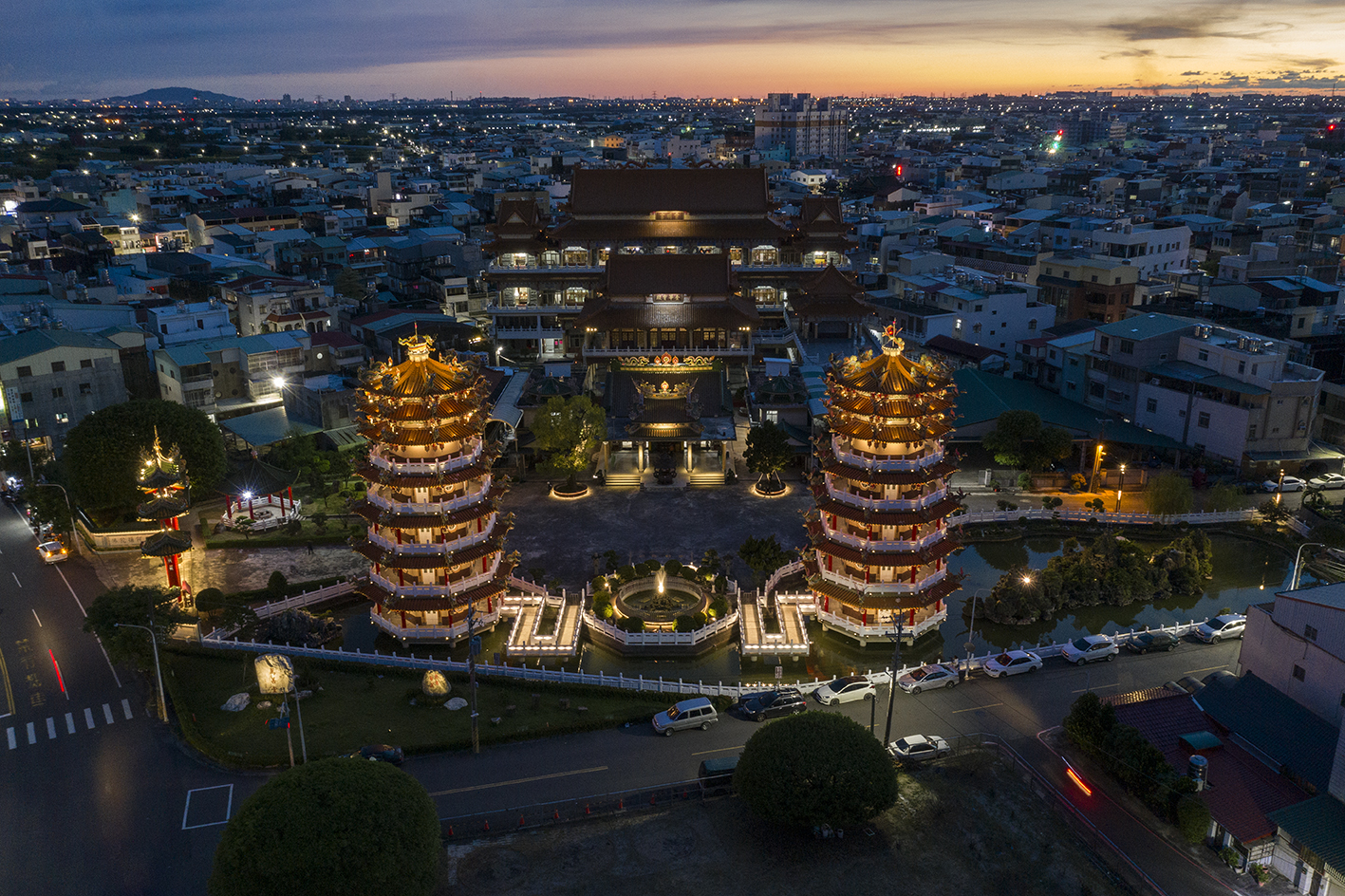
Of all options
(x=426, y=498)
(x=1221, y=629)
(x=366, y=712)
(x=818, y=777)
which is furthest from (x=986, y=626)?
(x=366, y=712)

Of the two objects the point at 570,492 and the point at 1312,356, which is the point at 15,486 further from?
the point at 1312,356

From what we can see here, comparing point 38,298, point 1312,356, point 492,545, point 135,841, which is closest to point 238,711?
point 135,841

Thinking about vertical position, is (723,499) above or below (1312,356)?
below

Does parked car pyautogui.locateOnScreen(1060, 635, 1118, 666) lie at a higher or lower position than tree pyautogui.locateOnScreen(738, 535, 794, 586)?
lower

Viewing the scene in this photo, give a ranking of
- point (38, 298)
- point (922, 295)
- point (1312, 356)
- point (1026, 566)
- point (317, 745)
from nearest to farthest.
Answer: point (317, 745), point (1026, 566), point (1312, 356), point (38, 298), point (922, 295)

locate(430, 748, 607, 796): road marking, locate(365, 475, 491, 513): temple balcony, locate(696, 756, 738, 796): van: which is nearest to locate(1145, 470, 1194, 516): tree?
locate(696, 756, 738, 796): van

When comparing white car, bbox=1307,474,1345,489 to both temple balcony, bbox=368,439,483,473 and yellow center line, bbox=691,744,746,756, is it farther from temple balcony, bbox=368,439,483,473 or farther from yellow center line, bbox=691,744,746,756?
temple balcony, bbox=368,439,483,473
